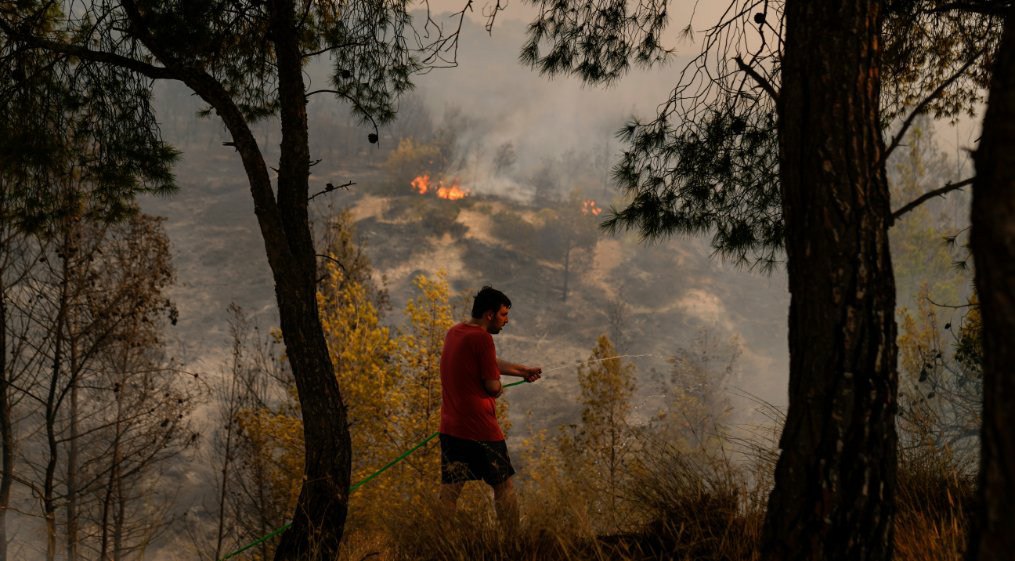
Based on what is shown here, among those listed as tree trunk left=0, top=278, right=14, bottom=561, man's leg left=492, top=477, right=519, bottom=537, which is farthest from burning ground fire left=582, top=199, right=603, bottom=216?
man's leg left=492, top=477, right=519, bottom=537

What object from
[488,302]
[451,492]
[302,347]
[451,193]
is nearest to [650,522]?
[451,492]

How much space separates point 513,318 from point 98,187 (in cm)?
5590

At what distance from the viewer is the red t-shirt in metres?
3.95

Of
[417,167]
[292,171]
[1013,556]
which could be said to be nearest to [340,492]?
[292,171]

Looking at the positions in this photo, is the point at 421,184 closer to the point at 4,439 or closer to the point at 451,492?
the point at 4,439

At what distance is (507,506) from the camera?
3.33 m

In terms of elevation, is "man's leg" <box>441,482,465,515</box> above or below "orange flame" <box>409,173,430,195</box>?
below

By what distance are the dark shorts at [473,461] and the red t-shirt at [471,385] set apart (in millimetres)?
51

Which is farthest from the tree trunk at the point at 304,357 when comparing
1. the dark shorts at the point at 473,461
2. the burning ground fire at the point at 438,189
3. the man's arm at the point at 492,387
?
the burning ground fire at the point at 438,189

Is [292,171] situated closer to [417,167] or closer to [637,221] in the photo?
[637,221]

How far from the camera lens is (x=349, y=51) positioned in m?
5.38

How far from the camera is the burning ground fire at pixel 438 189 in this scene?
74600mm

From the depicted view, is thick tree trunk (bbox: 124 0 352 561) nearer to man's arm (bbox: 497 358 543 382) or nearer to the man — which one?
the man

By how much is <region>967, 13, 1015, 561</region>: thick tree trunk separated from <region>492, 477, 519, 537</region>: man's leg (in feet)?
7.14
